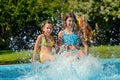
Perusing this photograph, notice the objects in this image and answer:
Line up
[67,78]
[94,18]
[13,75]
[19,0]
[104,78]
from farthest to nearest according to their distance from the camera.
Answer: [94,18], [19,0], [13,75], [104,78], [67,78]

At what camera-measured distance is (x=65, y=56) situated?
821cm

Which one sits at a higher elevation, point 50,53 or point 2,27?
point 50,53

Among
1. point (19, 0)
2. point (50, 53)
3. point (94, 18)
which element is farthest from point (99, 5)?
point (50, 53)

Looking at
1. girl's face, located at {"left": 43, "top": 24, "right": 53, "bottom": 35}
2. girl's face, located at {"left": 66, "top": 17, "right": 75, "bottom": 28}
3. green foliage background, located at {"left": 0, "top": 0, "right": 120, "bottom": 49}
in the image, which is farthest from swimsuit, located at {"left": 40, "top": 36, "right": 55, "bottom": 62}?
green foliage background, located at {"left": 0, "top": 0, "right": 120, "bottom": 49}

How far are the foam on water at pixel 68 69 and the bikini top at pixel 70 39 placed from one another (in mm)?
344

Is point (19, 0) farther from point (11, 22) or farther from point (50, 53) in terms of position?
point (50, 53)

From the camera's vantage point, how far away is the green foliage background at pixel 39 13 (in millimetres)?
19875

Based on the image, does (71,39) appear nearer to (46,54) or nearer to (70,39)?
(70,39)

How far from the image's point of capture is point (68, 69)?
26.3 feet

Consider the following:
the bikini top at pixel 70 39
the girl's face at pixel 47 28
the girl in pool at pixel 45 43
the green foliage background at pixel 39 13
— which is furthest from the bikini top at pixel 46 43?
the green foliage background at pixel 39 13

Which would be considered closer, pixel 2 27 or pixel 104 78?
pixel 104 78

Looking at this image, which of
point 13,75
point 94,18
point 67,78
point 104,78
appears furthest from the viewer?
point 94,18

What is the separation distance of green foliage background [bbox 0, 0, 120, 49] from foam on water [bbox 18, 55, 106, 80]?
11207mm

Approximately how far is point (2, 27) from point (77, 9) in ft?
12.2
